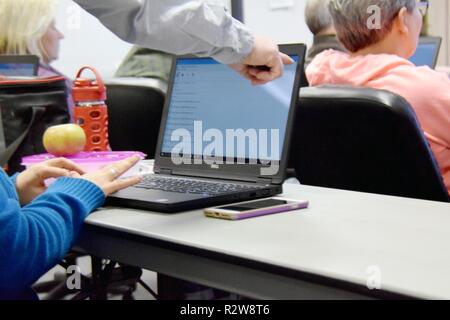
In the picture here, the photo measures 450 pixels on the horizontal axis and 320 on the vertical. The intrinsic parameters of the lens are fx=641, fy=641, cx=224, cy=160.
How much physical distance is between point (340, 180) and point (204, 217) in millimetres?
590

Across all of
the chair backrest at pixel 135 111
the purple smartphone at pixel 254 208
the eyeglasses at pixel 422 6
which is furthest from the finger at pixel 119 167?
the eyeglasses at pixel 422 6

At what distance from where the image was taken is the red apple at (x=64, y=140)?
4.30ft

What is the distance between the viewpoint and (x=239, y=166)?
1.24m

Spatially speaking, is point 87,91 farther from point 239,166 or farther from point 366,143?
point 366,143

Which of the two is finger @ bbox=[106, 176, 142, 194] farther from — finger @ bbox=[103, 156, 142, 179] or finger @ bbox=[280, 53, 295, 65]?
finger @ bbox=[280, 53, 295, 65]

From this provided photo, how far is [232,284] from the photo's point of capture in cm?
82

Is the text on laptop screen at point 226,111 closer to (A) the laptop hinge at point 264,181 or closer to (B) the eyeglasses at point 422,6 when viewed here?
(A) the laptop hinge at point 264,181

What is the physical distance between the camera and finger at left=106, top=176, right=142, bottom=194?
112 centimetres

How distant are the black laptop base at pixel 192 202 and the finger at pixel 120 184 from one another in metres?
0.02

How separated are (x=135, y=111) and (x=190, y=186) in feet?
2.78

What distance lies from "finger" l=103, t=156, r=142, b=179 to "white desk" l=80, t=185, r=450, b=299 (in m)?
0.09

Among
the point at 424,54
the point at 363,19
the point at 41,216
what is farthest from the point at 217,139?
the point at 424,54

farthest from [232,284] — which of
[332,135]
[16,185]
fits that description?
[332,135]

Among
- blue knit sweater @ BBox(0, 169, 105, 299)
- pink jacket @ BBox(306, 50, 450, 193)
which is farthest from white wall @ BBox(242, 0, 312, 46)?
blue knit sweater @ BBox(0, 169, 105, 299)
